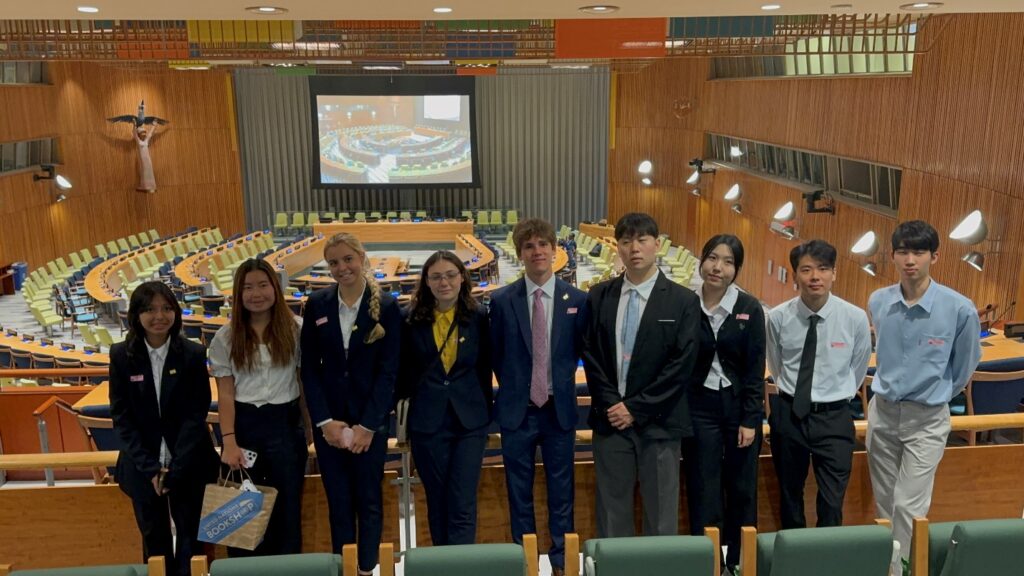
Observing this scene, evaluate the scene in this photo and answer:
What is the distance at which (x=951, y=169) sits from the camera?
1000 centimetres

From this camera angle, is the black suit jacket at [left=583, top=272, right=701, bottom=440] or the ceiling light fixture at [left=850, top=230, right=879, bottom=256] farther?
the ceiling light fixture at [left=850, top=230, right=879, bottom=256]

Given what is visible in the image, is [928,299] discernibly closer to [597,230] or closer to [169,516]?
[169,516]

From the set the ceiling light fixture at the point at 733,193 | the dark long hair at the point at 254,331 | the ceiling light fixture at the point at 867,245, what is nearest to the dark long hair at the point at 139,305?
the dark long hair at the point at 254,331

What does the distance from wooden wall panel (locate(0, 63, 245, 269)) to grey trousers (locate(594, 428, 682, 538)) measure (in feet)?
58.6

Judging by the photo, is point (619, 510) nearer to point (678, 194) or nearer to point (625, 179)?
point (678, 194)

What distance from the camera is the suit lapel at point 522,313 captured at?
3459mm

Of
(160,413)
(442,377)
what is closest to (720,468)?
(442,377)

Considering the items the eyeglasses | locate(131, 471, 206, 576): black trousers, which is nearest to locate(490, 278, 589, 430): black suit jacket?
the eyeglasses

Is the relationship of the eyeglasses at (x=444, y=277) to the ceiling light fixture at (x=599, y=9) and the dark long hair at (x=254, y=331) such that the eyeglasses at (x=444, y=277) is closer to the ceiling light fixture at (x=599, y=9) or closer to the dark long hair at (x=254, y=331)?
the dark long hair at (x=254, y=331)

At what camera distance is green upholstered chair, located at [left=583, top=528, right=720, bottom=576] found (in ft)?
9.23

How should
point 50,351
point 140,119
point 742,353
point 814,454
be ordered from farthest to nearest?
point 140,119
point 50,351
point 814,454
point 742,353

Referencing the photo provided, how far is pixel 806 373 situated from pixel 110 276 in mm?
14876

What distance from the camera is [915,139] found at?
1091 centimetres

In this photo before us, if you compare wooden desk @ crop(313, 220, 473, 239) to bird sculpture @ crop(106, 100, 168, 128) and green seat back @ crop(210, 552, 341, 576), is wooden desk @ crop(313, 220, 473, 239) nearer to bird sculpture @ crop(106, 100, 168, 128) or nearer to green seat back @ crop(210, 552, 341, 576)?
bird sculpture @ crop(106, 100, 168, 128)
